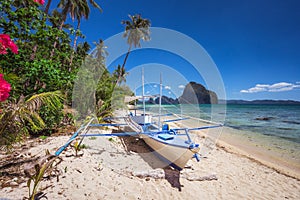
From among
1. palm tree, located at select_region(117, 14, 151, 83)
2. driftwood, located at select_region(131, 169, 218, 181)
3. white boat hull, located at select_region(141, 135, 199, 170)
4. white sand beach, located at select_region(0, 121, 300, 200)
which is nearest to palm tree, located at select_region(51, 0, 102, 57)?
palm tree, located at select_region(117, 14, 151, 83)

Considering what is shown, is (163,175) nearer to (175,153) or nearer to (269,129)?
(175,153)

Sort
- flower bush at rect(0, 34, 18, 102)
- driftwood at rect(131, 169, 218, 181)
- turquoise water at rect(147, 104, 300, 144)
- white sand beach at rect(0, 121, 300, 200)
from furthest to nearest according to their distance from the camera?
turquoise water at rect(147, 104, 300, 144) < driftwood at rect(131, 169, 218, 181) < white sand beach at rect(0, 121, 300, 200) < flower bush at rect(0, 34, 18, 102)

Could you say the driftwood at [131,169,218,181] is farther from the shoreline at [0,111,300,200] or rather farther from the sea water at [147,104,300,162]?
the sea water at [147,104,300,162]

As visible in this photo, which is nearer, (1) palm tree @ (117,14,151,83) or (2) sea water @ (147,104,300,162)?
(2) sea water @ (147,104,300,162)

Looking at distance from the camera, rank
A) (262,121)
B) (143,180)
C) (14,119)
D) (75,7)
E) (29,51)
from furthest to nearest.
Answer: (262,121) < (75,7) < (29,51) < (143,180) < (14,119)

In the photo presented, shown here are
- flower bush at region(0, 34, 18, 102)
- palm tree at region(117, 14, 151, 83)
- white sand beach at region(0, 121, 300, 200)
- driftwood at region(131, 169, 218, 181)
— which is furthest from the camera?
palm tree at region(117, 14, 151, 83)

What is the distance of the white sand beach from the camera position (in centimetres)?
245

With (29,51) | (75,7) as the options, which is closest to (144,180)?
(29,51)

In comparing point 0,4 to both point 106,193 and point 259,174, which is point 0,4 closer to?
point 106,193

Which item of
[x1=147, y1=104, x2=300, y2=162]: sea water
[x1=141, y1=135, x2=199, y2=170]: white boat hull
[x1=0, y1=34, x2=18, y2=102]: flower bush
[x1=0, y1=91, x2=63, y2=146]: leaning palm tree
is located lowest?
[x1=147, y1=104, x2=300, y2=162]: sea water

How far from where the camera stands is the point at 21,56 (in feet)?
13.5

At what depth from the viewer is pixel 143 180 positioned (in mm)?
3133

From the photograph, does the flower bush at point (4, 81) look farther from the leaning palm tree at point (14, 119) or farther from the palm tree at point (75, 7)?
the palm tree at point (75, 7)

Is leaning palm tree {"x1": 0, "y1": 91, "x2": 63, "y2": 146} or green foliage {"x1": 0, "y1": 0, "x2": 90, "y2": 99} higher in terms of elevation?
green foliage {"x1": 0, "y1": 0, "x2": 90, "y2": 99}
